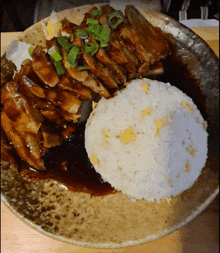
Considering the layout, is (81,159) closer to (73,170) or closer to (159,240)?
(73,170)

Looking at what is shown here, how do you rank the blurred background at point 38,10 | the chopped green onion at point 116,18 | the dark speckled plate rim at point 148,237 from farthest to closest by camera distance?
the blurred background at point 38,10 < the chopped green onion at point 116,18 < the dark speckled plate rim at point 148,237

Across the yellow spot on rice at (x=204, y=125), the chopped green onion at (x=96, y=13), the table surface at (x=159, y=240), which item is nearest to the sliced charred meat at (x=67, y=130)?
the table surface at (x=159, y=240)

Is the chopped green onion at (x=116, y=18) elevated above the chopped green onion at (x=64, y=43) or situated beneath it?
elevated above

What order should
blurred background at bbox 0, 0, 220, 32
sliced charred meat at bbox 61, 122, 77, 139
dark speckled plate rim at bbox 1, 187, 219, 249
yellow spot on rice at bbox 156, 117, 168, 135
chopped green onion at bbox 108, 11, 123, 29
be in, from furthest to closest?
blurred background at bbox 0, 0, 220, 32 < sliced charred meat at bbox 61, 122, 77, 139 < chopped green onion at bbox 108, 11, 123, 29 < yellow spot on rice at bbox 156, 117, 168, 135 < dark speckled plate rim at bbox 1, 187, 219, 249

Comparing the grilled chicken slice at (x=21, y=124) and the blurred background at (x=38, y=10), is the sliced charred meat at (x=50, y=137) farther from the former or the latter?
the blurred background at (x=38, y=10)

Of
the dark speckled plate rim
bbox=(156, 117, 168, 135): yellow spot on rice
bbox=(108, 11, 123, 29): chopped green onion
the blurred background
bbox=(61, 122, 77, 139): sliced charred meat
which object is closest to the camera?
the dark speckled plate rim

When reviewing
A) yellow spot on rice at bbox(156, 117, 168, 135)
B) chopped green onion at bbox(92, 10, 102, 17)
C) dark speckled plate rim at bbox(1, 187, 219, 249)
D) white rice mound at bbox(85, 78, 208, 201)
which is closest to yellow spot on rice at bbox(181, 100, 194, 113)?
white rice mound at bbox(85, 78, 208, 201)

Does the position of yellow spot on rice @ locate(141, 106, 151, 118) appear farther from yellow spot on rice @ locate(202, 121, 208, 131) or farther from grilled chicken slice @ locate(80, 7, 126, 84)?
yellow spot on rice @ locate(202, 121, 208, 131)
